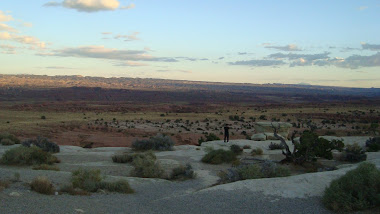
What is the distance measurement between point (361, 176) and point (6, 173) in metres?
11.6

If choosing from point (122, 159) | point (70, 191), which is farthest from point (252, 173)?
point (122, 159)

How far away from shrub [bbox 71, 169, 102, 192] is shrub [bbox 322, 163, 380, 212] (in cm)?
705

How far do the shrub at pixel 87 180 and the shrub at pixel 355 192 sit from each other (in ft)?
23.1

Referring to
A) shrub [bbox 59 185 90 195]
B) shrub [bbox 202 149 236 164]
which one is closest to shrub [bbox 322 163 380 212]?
shrub [bbox 59 185 90 195]

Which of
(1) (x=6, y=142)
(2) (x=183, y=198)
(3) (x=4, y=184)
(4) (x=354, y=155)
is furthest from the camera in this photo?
(1) (x=6, y=142)

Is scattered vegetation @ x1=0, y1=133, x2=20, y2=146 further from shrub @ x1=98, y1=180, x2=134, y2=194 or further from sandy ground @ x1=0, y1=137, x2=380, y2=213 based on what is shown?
shrub @ x1=98, y1=180, x2=134, y2=194

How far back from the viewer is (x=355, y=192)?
8562 millimetres

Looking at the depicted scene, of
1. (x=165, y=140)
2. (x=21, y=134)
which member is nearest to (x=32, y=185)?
(x=165, y=140)

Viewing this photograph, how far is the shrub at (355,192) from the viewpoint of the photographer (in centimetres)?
814

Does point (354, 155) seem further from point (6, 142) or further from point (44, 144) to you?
point (6, 142)

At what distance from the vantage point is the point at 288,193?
393 inches

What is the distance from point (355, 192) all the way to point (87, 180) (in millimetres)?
8059

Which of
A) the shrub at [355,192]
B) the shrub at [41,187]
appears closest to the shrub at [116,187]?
the shrub at [41,187]

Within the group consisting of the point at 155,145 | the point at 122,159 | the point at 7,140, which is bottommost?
the point at 7,140
